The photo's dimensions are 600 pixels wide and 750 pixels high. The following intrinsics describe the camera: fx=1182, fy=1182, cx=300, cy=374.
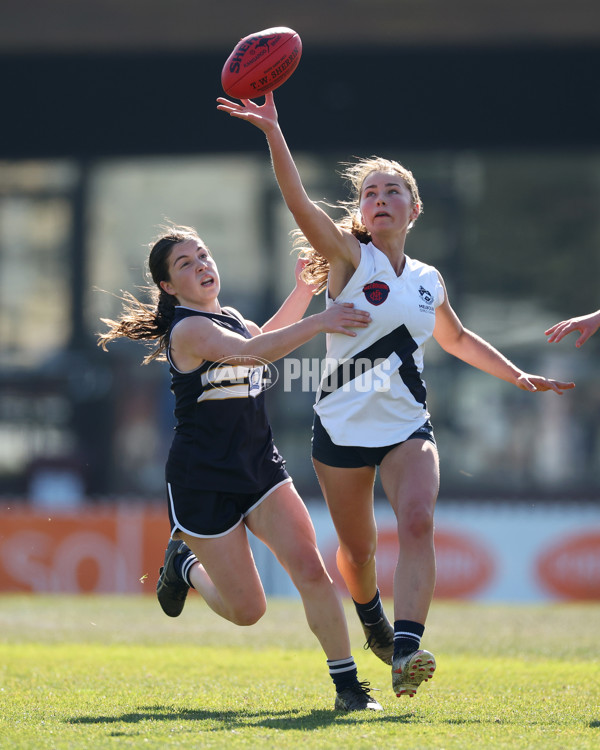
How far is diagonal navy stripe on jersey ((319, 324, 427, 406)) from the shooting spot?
5.10 metres

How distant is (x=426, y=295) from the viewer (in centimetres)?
531

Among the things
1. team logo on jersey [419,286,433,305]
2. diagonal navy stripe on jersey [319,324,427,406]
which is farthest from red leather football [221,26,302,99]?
diagonal navy stripe on jersey [319,324,427,406]

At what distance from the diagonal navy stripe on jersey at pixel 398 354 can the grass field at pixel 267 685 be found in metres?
1.38

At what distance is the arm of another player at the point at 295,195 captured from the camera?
491 centimetres

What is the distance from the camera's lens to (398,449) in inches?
198

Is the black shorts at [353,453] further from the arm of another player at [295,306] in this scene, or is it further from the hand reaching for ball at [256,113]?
the hand reaching for ball at [256,113]

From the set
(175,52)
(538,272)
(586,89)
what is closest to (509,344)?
(538,272)

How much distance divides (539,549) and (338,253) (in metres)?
7.60

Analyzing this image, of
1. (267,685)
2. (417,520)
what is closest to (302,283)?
(417,520)

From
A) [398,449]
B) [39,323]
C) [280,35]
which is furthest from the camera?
[39,323]

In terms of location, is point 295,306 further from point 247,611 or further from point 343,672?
point 343,672

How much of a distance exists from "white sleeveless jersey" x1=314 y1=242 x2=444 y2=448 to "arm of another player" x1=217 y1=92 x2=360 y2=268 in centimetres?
13

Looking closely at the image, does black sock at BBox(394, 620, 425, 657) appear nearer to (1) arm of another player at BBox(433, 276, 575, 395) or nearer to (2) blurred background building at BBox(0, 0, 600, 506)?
(1) arm of another player at BBox(433, 276, 575, 395)

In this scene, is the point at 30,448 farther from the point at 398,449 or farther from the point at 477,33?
the point at 398,449
